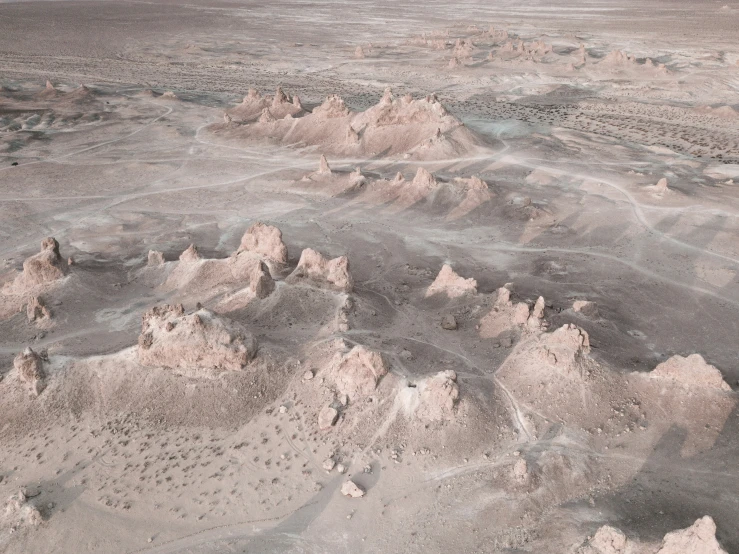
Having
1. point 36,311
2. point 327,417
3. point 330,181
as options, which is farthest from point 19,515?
point 330,181

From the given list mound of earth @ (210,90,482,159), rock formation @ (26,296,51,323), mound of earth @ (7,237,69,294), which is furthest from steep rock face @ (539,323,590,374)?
mound of earth @ (210,90,482,159)

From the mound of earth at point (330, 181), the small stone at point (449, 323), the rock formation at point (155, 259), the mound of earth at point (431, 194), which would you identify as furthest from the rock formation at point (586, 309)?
the rock formation at point (155, 259)

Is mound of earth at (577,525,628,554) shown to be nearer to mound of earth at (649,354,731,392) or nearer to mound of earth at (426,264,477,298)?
mound of earth at (649,354,731,392)

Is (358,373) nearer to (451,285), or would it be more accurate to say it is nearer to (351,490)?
(351,490)

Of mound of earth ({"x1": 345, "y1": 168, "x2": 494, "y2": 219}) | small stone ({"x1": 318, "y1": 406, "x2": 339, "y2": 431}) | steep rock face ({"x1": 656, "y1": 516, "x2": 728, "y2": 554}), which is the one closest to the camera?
steep rock face ({"x1": 656, "y1": 516, "x2": 728, "y2": 554})

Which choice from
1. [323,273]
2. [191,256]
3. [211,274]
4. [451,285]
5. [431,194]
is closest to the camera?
[323,273]

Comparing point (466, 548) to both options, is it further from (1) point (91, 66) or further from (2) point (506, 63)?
(1) point (91, 66)
